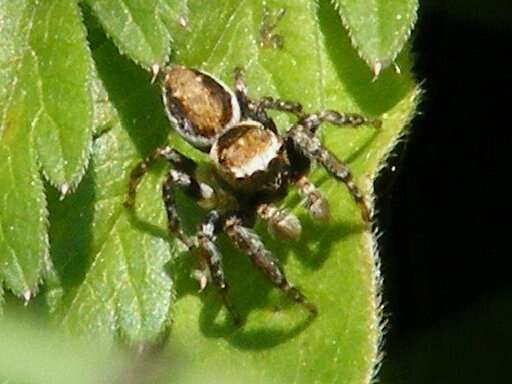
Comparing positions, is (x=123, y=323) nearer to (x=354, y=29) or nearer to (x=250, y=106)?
(x=250, y=106)

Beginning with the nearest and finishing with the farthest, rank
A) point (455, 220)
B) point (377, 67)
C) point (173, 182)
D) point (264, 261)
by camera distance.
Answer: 1. point (377, 67)
2. point (264, 261)
3. point (173, 182)
4. point (455, 220)

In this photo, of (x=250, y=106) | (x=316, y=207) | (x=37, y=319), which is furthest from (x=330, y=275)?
(x=37, y=319)

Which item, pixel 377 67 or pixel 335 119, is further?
pixel 335 119

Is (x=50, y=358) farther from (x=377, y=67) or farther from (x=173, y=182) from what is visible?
(x=377, y=67)

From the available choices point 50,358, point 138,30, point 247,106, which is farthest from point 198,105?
point 50,358

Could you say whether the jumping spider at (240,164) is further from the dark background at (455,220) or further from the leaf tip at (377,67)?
the dark background at (455,220)

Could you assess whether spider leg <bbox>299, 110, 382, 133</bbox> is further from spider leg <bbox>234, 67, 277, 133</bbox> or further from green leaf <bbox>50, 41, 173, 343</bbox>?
green leaf <bbox>50, 41, 173, 343</bbox>

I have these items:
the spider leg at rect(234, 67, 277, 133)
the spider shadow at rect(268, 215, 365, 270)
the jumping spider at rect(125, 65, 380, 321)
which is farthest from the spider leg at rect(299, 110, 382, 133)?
the spider shadow at rect(268, 215, 365, 270)
